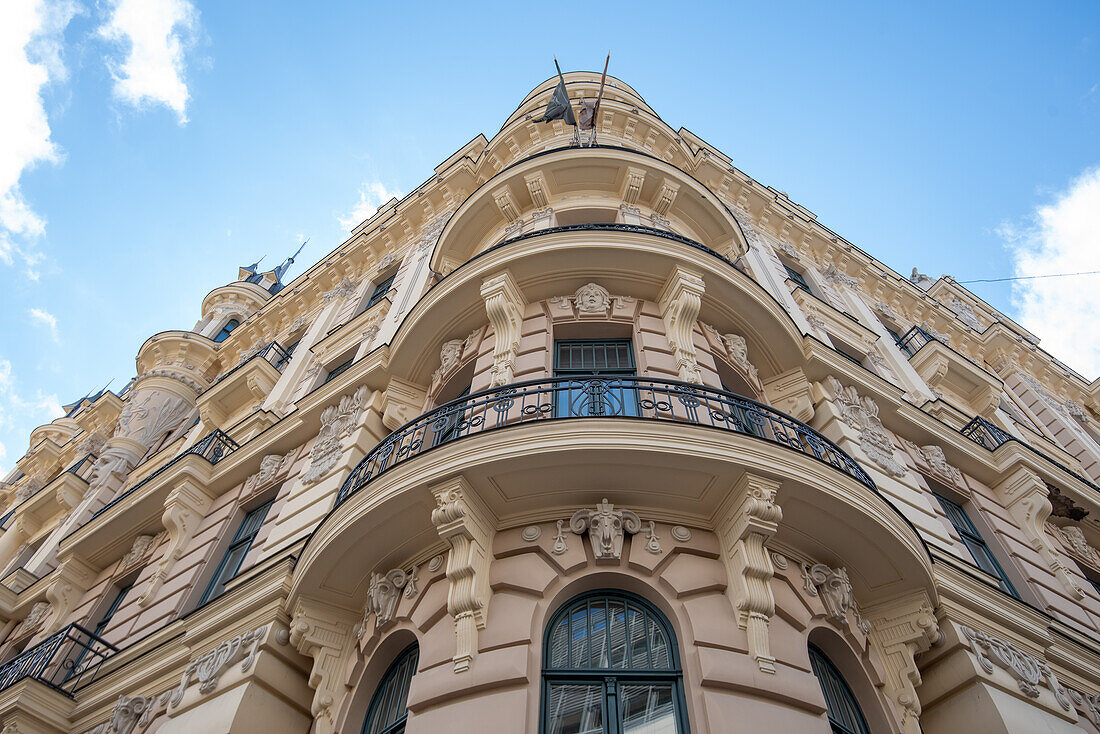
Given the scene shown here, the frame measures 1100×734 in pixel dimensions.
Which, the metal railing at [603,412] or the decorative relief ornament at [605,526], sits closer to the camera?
the decorative relief ornament at [605,526]

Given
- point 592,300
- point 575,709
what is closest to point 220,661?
point 575,709

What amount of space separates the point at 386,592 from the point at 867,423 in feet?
32.8

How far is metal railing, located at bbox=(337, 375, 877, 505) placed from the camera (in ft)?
32.2

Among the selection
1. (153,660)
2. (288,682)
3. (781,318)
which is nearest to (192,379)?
(153,660)

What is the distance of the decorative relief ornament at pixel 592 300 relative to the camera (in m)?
13.0

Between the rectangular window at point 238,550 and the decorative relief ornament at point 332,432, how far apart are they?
1783 millimetres

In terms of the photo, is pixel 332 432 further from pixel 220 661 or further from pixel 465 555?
pixel 465 555

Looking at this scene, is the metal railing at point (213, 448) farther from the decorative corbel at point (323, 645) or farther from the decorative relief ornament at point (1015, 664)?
the decorative relief ornament at point (1015, 664)

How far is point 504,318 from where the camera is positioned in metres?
12.6

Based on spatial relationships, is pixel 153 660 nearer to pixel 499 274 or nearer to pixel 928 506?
pixel 499 274

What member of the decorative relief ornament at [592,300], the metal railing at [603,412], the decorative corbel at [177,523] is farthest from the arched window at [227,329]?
the metal railing at [603,412]

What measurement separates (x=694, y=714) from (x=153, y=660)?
9.10 m

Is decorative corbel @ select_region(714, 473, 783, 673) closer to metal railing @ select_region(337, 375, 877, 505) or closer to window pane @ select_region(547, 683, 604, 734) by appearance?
metal railing @ select_region(337, 375, 877, 505)

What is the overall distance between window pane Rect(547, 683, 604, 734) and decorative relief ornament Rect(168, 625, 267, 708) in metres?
4.68
